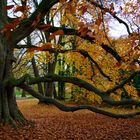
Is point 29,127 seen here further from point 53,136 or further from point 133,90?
point 133,90

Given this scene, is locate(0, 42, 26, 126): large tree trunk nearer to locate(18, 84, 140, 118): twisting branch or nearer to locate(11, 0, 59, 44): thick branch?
locate(11, 0, 59, 44): thick branch

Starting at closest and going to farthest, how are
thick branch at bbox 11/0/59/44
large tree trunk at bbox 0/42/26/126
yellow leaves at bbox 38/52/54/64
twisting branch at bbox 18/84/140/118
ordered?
twisting branch at bbox 18/84/140/118 → thick branch at bbox 11/0/59/44 → large tree trunk at bbox 0/42/26/126 → yellow leaves at bbox 38/52/54/64

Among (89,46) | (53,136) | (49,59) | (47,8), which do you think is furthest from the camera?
(49,59)

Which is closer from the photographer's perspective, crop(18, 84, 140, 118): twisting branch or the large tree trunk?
crop(18, 84, 140, 118): twisting branch

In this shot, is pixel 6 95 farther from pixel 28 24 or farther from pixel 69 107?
pixel 69 107

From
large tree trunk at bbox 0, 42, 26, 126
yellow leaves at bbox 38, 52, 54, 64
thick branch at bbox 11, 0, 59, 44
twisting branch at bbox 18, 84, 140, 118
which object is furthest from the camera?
yellow leaves at bbox 38, 52, 54, 64

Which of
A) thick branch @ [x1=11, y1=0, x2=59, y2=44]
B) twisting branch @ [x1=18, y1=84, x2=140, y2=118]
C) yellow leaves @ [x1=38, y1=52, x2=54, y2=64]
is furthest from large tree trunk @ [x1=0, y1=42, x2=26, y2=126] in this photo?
yellow leaves @ [x1=38, y1=52, x2=54, y2=64]

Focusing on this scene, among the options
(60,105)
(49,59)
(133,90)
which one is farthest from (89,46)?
(60,105)

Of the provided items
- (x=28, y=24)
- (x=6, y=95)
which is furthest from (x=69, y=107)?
(x=6, y=95)

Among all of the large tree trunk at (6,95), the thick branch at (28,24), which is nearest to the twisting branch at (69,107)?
the large tree trunk at (6,95)

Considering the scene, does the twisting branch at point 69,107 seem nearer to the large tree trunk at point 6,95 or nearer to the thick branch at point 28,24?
the large tree trunk at point 6,95

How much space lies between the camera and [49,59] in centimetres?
2912

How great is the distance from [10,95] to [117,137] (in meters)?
4.38

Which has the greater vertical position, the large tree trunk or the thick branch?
the thick branch
